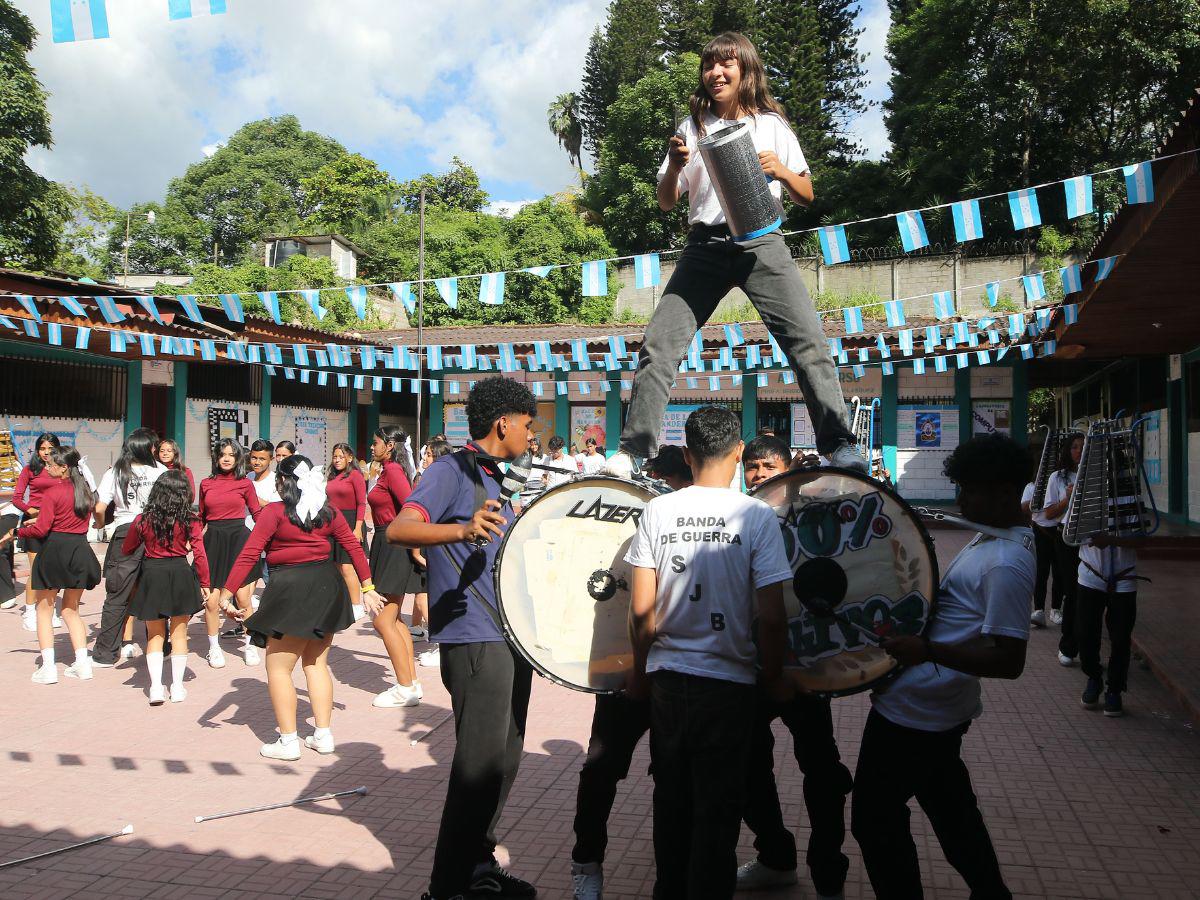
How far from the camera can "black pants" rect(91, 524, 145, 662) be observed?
22.8ft

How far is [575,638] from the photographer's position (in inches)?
117

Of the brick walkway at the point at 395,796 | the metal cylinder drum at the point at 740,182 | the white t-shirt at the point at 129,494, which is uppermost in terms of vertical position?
the metal cylinder drum at the point at 740,182

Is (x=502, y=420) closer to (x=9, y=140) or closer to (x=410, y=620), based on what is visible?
(x=410, y=620)

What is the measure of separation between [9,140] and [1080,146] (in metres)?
28.3

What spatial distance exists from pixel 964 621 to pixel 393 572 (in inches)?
193

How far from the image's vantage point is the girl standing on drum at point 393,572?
632cm

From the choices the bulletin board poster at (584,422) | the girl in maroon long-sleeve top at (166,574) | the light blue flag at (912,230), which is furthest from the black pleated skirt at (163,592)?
the bulletin board poster at (584,422)

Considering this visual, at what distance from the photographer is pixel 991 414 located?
18.7 m

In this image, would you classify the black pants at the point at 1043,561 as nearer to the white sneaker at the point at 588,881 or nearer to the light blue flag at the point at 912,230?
the light blue flag at the point at 912,230

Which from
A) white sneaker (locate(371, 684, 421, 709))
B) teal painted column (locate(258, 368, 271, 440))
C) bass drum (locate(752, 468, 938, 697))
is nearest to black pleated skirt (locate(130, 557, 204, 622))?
white sneaker (locate(371, 684, 421, 709))

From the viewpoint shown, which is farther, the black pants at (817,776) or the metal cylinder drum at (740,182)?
the black pants at (817,776)

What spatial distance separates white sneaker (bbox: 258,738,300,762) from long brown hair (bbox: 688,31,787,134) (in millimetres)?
3963

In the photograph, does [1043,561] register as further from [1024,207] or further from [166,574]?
[166,574]

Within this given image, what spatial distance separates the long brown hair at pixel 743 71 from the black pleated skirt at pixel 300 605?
3.33m
